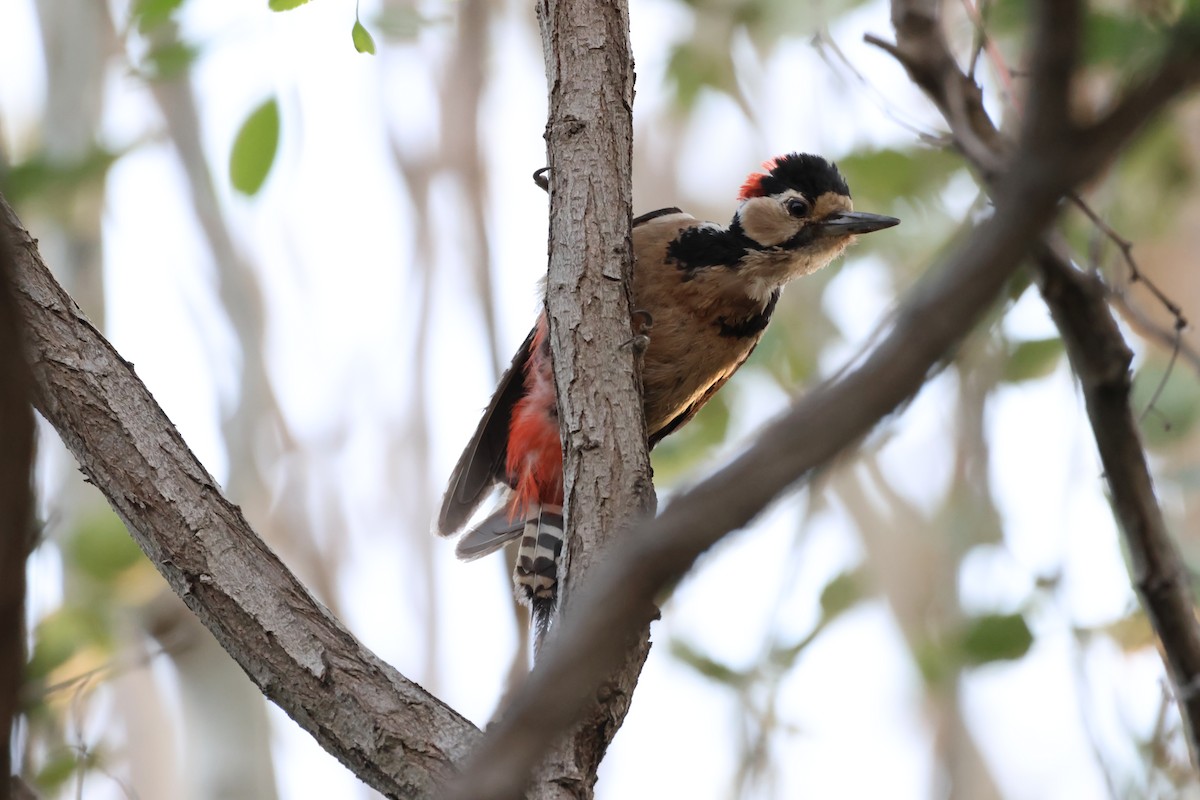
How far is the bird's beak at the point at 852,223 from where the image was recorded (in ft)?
12.9

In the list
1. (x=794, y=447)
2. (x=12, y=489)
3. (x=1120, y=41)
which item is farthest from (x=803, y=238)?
(x=12, y=489)

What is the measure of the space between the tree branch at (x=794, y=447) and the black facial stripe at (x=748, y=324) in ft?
9.20

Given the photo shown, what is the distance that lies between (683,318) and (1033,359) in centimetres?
102

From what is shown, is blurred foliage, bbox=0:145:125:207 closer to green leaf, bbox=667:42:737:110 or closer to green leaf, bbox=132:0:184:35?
green leaf, bbox=132:0:184:35

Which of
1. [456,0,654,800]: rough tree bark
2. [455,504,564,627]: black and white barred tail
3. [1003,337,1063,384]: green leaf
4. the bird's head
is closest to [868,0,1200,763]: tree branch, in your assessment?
[456,0,654,800]: rough tree bark

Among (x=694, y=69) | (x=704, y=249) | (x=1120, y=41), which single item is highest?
(x=694, y=69)

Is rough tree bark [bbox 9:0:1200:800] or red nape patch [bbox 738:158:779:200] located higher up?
red nape patch [bbox 738:158:779:200]

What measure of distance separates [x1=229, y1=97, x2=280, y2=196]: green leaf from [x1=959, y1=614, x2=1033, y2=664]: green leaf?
6.99ft

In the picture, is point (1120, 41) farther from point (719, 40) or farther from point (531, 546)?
point (719, 40)

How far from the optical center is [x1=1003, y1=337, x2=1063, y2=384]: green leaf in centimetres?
342

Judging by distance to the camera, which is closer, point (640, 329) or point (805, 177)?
point (640, 329)

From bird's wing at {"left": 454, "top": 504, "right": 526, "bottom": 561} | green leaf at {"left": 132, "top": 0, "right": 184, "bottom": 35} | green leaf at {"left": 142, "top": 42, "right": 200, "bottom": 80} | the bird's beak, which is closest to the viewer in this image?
green leaf at {"left": 132, "top": 0, "right": 184, "bottom": 35}

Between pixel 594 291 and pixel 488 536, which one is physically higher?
pixel 488 536

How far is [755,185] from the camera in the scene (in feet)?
14.0
